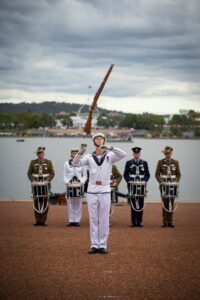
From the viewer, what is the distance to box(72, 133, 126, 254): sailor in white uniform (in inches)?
419

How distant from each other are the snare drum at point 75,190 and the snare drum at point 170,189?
221 centimetres

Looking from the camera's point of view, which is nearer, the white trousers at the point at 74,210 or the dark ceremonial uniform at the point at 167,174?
the dark ceremonial uniform at the point at 167,174

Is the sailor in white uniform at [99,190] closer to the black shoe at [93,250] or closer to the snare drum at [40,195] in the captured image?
the black shoe at [93,250]

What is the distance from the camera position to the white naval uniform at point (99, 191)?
1066 centimetres

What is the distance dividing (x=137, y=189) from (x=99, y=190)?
13.6 feet

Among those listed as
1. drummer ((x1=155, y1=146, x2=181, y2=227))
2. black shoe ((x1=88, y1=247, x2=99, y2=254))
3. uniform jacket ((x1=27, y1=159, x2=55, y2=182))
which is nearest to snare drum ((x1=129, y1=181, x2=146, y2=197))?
drummer ((x1=155, y1=146, x2=181, y2=227))

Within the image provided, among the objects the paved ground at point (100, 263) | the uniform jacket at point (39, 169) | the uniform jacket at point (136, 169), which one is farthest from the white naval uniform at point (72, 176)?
the uniform jacket at point (136, 169)

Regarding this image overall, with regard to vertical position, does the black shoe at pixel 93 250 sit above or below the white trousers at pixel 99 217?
below

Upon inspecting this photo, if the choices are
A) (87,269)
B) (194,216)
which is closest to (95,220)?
(87,269)

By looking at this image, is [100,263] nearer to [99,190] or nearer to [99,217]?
[99,217]

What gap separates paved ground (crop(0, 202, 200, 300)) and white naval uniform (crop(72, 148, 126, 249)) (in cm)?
42

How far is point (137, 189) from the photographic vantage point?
1466 centimetres

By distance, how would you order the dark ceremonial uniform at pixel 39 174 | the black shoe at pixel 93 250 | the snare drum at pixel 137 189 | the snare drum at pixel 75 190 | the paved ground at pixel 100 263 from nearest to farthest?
the paved ground at pixel 100 263 < the black shoe at pixel 93 250 < the snare drum at pixel 137 189 < the dark ceremonial uniform at pixel 39 174 < the snare drum at pixel 75 190

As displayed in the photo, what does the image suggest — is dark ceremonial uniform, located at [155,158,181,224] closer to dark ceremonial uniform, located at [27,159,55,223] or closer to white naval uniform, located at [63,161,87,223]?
white naval uniform, located at [63,161,87,223]
